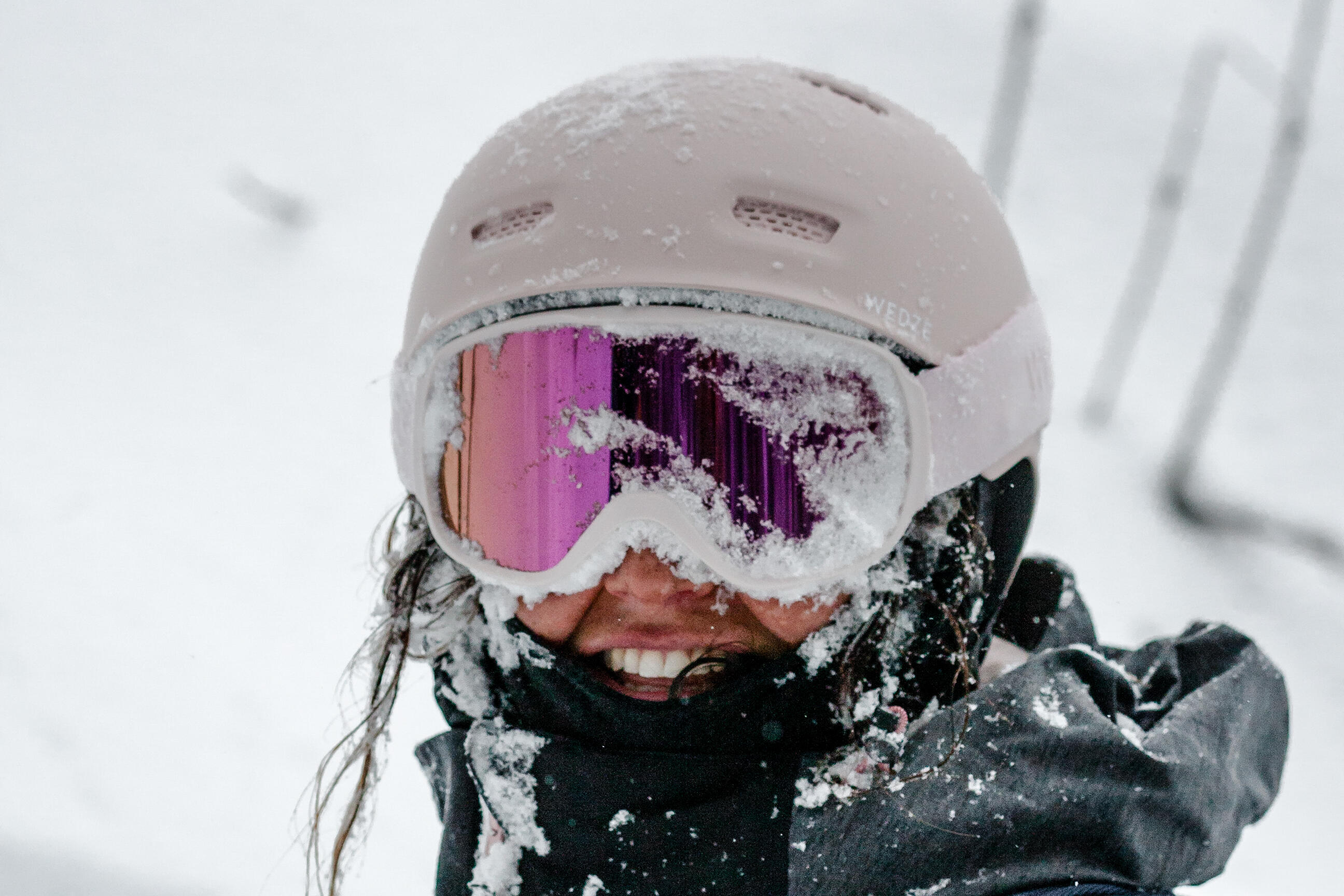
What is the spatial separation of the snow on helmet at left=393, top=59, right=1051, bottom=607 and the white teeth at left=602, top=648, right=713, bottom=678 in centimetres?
14

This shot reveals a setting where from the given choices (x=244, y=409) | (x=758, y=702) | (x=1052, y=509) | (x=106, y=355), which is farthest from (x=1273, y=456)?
(x=106, y=355)

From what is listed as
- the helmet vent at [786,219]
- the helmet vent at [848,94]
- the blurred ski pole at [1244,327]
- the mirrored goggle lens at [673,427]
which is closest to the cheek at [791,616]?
the mirrored goggle lens at [673,427]

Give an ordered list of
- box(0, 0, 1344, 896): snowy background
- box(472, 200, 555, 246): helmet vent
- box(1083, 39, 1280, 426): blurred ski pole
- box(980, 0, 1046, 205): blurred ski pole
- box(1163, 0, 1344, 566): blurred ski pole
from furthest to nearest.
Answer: box(1083, 39, 1280, 426): blurred ski pole < box(1163, 0, 1344, 566): blurred ski pole < box(980, 0, 1046, 205): blurred ski pole < box(0, 0, 1344, 896): snowy background < box(472, 200, 555, 246): helmet vent

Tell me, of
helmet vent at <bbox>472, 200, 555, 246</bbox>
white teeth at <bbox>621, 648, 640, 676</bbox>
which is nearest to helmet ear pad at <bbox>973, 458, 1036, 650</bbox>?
white teeth at <bbox>621, 648, 640, 676</bbox>

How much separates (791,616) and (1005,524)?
423mm

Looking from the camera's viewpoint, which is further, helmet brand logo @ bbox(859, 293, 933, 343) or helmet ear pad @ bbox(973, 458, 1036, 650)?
helmet ear pad @ bbox(973, 458, 1036, 650)

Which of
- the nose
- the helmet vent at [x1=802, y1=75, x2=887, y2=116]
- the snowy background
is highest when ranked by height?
the helmet vent at [x1=802, y1=75, x2=887, y2=116]

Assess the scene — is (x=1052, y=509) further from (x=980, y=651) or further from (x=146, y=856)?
(x=146, y=856)

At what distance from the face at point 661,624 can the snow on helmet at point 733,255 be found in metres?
0.05

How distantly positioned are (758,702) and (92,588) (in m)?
2.76

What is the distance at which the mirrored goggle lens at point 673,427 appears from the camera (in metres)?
1.18

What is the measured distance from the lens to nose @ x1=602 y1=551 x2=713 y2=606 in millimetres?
1243

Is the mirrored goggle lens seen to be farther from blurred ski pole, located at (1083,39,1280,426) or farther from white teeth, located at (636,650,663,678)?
blurred ski pole, located at (1083,39,1280,426)

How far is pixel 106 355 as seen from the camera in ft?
14.5
